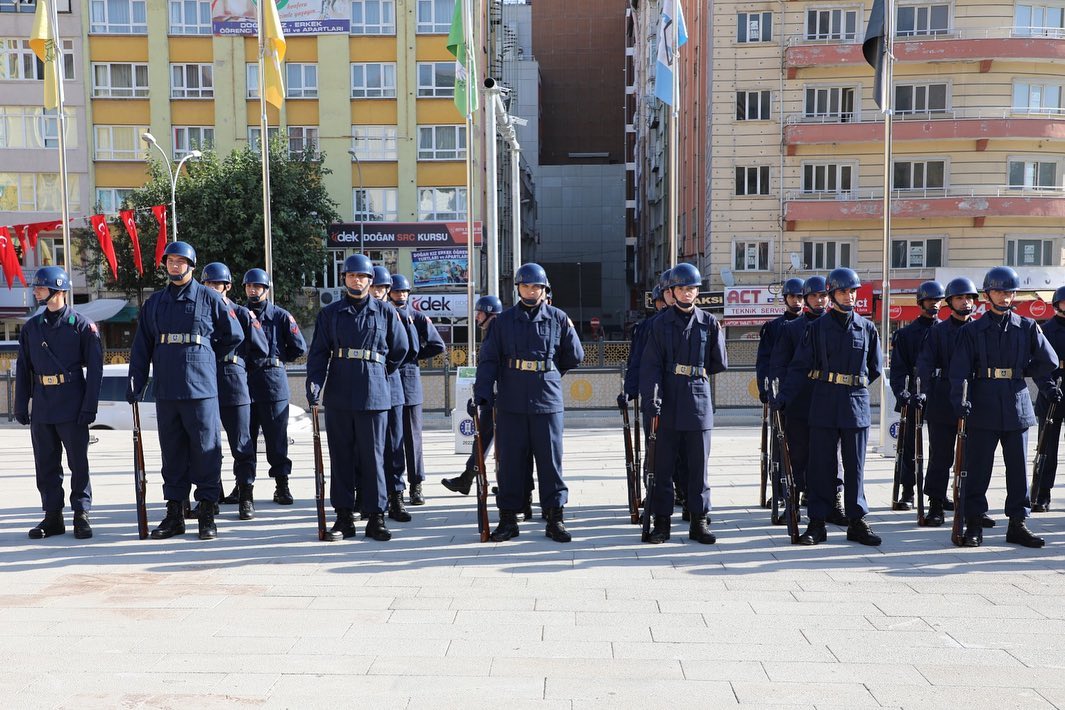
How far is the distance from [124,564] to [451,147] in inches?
1385

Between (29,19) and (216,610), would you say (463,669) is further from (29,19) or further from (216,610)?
(29,19)

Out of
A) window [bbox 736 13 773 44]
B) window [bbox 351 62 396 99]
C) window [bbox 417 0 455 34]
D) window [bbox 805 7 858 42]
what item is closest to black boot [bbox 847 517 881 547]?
window [bbox 736 13 773 44]

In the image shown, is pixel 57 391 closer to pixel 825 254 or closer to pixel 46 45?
pixel 46 45

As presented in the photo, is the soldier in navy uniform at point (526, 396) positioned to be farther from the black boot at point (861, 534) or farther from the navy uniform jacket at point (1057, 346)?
the navy uniform jacket at point (1057, 346)

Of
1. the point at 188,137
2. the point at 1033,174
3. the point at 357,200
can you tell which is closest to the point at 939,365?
the point at 1033,174

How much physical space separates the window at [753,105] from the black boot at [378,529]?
3122 cm

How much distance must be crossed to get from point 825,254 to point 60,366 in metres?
32.5

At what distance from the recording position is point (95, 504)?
9.96 meters

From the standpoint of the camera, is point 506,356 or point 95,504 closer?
point 506,356

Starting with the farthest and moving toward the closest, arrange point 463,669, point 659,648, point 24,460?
1. point 24,460
2. point 659,648
3. point 463,669

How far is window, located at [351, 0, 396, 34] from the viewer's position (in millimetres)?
40188

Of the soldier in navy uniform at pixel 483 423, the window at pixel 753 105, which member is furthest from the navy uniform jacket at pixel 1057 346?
the window at pixel 753 105

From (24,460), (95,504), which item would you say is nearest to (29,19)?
(24,460)

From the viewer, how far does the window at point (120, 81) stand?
40094mm
